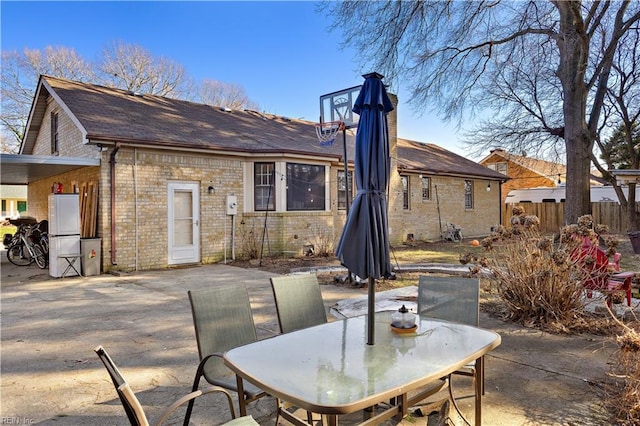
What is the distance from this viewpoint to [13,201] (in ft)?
124

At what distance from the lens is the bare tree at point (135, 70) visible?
89.1 ft

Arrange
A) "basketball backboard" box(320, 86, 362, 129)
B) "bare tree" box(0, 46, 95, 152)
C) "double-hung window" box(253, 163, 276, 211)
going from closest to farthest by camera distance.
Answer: "basketball backboard" box(320, 86, 362, 129), "double-hung window" box(253, 163, 276, 211), "bare tree" box(0, 46, 95, 152)

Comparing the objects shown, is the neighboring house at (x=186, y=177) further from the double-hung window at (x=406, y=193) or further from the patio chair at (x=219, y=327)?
the patio chair at (x=219, y=327)

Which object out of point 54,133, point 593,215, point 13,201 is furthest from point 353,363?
point 13,201

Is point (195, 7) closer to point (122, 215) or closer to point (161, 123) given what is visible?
point (161, 123)

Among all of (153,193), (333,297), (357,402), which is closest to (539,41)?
(333,297)

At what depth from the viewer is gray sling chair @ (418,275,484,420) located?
3611mm

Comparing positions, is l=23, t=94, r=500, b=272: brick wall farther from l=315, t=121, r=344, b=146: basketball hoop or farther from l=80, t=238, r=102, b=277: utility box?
l=315, t=121, r=344, b=146: basketball hoop

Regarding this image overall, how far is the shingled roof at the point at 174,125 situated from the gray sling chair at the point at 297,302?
783 centimetres

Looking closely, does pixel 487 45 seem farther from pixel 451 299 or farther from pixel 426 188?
pixel 451 299

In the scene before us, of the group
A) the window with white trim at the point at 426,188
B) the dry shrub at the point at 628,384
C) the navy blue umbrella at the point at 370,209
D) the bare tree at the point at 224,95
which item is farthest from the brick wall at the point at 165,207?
the bare tree at the point at 224,95

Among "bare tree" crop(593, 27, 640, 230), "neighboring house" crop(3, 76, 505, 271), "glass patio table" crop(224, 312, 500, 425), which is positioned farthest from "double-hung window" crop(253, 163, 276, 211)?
"bare tree" crop(593, 27, 640, 230)

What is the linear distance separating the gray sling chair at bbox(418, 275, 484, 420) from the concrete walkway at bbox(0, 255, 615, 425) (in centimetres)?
62

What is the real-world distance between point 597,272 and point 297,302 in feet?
13.2
